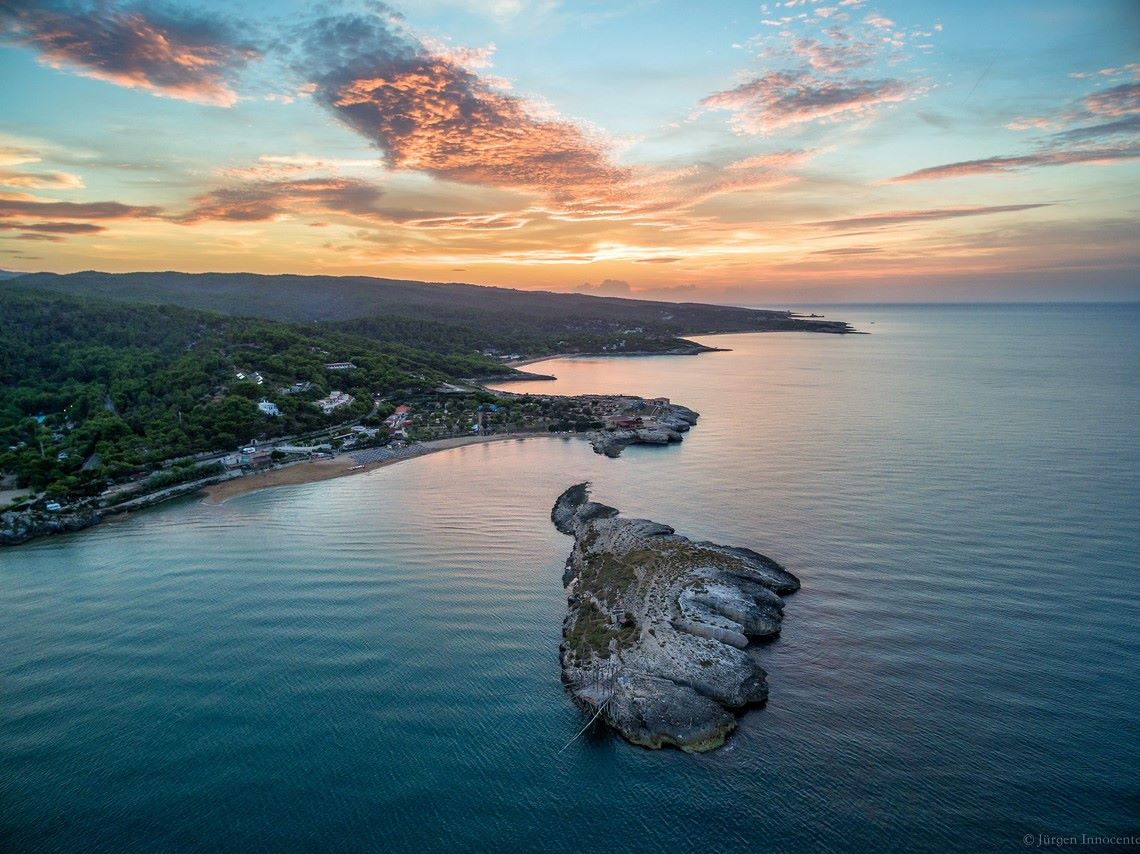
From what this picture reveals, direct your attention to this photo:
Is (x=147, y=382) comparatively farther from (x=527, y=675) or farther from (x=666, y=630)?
(x=666, y=630)

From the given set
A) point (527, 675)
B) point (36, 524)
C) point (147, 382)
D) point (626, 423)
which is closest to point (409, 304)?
point (147, 382)

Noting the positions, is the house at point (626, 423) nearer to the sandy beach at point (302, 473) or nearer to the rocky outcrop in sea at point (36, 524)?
the sandy beach at point (302, 473)

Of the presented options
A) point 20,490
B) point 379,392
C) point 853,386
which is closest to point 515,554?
point 20,490

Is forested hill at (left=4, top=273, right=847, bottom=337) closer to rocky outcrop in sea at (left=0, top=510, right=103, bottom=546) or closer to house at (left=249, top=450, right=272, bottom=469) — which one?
house at (left=249, top=450, right=272, bottom=469)

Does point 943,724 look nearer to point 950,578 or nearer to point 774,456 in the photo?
point 950,578

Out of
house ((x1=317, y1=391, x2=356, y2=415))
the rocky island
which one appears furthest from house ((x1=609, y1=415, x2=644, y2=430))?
house ((x1=317, y1=391, x2=356, y2=415))
